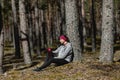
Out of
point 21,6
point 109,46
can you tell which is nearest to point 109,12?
point 109,46

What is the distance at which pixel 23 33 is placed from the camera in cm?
2242

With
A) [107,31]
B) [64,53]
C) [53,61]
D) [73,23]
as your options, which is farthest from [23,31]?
[53,61]

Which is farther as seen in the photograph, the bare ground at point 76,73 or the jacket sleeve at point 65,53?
the jacket sleeve at point 65,53

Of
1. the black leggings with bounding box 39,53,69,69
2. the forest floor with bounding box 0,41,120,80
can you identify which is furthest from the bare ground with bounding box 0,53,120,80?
the black leggings with bounding box 39,53,69,69

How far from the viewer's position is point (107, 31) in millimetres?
15531

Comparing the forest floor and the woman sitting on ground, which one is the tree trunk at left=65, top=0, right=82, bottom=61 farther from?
the forest floor

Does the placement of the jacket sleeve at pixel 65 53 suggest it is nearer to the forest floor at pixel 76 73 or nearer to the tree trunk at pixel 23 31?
the forest floor at pixel 76 73

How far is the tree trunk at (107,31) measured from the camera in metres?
15.4

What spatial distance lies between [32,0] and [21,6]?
18.8 metres

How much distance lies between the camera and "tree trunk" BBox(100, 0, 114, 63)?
1542cm

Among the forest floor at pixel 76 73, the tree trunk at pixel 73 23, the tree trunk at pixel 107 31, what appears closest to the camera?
the forest floor at pixel 76 73

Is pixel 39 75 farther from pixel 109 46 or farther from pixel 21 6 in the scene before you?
pixel 21 6

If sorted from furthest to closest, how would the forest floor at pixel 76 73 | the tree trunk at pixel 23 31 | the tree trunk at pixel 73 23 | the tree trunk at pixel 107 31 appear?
the tree trunk at pixel 23 31, the tree trunk at pixel 107 31, the tree trunk at pixel 73 23, the forest floor at pixel 76 73

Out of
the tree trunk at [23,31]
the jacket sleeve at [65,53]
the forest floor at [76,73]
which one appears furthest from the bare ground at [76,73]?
the tree trunk at [23,31]
